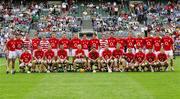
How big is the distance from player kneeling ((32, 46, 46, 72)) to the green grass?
2.23 m

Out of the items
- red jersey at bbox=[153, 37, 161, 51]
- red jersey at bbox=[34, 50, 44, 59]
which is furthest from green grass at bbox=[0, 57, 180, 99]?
red jersey at bbox=[153, 37, 161, 51]

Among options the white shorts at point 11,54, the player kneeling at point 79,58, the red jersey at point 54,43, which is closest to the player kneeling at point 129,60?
the player kneeling at point 79,58

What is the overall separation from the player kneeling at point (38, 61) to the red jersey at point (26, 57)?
0.92 ft

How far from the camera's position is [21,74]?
28.9m

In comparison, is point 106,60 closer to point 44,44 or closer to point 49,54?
point 49,54

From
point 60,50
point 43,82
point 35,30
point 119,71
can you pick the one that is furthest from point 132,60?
point 35,30

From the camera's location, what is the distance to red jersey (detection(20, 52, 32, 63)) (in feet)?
99.1

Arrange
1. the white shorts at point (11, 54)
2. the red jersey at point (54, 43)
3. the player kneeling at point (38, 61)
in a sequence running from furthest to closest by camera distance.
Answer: the red jersey at point (54, 43)
the player kneeling at point (38, 61)
the white shorts at point (11, 54)

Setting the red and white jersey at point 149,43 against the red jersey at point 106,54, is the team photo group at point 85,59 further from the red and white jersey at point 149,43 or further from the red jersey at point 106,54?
the red and white jersey at point 149,43

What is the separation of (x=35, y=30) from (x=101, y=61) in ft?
86.2

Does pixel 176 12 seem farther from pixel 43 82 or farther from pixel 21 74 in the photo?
pixel 43 82

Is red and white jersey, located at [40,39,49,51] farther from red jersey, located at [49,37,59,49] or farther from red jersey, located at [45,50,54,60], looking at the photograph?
red jersey, located at [45,50,54,60]

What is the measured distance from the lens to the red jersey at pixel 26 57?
99.1 ft

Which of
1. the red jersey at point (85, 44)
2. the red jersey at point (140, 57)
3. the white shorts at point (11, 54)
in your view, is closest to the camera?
the white shorts at point (11, 54)
